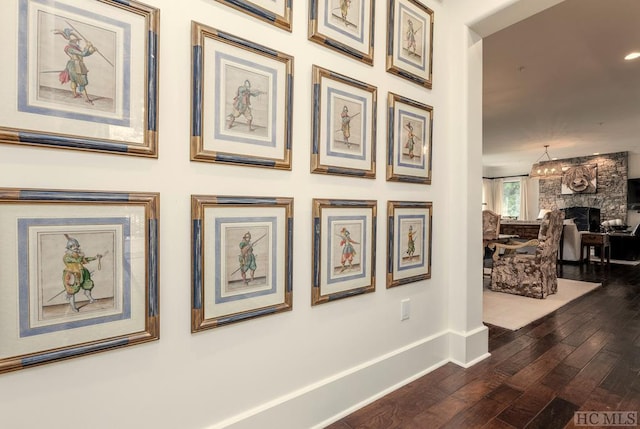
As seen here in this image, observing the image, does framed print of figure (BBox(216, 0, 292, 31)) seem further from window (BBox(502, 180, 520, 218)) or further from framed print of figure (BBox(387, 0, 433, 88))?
window (BBox(502, 180, 520, 218))

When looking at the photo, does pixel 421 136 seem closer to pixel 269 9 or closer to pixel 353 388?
pixel 269 9

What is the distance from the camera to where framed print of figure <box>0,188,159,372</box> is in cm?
96

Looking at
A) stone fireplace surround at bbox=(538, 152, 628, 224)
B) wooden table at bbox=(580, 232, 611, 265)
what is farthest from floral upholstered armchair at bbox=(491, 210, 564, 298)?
stone fireplace surround at bbox=(538, 152, 628, 224)

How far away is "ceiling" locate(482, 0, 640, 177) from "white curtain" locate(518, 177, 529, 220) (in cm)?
373

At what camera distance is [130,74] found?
3.67ft

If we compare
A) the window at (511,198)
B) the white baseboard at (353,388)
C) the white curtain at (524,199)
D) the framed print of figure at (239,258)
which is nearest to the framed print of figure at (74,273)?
the framed print of figure at (239,258)

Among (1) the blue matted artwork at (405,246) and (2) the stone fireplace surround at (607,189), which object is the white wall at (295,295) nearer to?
(1) the blue matted artwork at (405,246)

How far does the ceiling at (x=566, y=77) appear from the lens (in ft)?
9.23

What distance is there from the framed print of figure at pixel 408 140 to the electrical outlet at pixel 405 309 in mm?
737

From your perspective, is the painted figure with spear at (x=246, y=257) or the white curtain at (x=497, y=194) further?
the white curtain at (x=497, y=194)

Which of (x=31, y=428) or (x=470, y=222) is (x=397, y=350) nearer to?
(x=470, y=222)

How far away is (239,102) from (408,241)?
4.16 ft

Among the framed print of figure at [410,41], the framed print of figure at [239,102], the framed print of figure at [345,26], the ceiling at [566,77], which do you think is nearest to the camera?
the framed print of figure at [239,102]

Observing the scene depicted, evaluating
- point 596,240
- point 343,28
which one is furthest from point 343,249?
point 596,240
